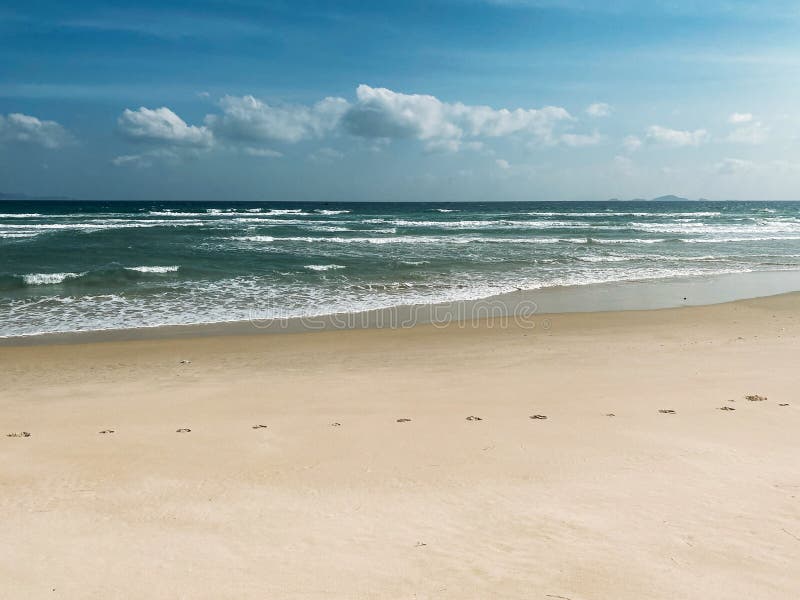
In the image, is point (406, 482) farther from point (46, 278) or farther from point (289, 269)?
point (46, 278)

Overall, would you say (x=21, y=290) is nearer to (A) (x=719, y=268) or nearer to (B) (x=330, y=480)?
(B) (x=330, y=480)

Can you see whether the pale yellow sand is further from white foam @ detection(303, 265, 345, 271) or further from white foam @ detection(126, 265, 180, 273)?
white foam @ detection(303, 265, 345, 271)

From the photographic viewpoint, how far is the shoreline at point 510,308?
10.4m

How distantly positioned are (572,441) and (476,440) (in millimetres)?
798

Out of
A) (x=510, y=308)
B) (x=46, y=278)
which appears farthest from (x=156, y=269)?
(x=510, y=308)

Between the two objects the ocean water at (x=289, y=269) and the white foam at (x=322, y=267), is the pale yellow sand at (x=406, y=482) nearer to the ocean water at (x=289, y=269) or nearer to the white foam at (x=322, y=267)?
the ocean water at (x=289, y=269)

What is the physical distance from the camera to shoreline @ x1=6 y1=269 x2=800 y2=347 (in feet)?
34.1

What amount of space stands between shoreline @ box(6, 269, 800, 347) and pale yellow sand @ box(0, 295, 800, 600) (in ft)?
8.52

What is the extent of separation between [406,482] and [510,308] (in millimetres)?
9243

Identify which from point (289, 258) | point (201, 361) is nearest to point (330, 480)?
point (201, 361)

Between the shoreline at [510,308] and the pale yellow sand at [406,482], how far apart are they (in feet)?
8.52

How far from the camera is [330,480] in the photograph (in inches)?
160

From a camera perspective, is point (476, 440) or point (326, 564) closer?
point (326, 564)

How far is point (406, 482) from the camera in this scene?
4.00 meters
